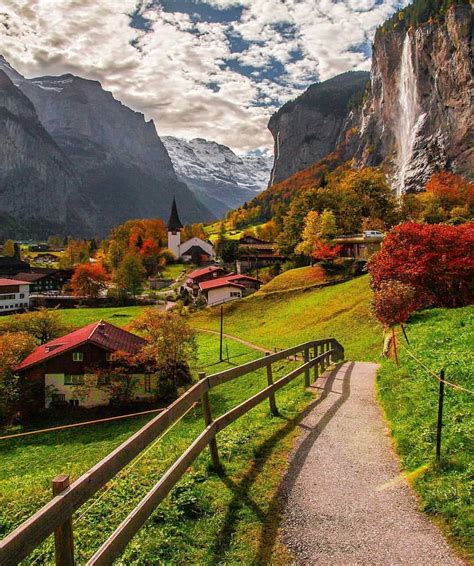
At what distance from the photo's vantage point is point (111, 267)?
10581 centimetres

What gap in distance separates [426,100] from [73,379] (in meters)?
108

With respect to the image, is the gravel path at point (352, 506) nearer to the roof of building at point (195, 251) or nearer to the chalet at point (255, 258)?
the chalet at point (255, 258)

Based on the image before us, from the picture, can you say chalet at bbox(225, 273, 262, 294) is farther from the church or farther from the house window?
the church

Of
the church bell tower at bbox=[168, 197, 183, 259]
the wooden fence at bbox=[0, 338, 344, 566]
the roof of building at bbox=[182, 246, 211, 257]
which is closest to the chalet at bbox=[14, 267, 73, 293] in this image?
the church bell tower at bbox=[168, 197, 183, 259]

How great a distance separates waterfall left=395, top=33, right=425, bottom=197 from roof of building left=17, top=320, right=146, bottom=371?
92.5 m

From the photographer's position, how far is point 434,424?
7371 mm

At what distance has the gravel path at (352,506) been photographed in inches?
179

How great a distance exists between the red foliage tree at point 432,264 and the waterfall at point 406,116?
3530 inches

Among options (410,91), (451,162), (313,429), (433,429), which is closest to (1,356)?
(313,429)

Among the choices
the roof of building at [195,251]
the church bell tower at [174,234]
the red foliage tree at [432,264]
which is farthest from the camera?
the church bell tower at [174,234]

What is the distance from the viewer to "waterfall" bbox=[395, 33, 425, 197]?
358 feet

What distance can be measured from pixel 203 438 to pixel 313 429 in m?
3.61

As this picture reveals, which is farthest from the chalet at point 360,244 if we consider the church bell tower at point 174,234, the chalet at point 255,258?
the church bell tower at point 174,234

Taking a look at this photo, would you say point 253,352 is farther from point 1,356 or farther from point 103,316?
point 103,316
